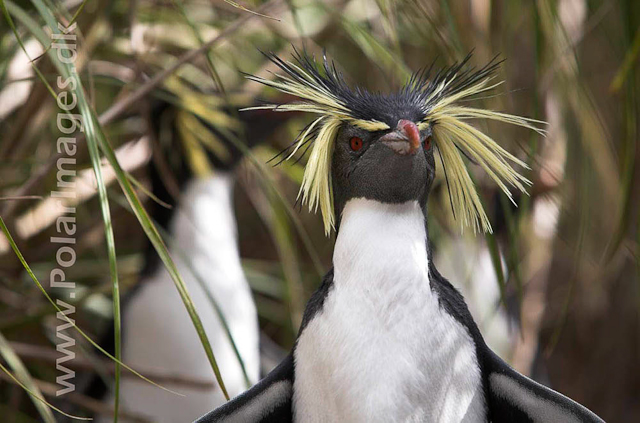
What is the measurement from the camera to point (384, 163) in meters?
0.81

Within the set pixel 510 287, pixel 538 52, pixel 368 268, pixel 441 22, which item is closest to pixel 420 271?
pixel 368 268

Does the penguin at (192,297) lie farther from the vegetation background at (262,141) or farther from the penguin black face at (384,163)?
the penguin black face at (384,163)

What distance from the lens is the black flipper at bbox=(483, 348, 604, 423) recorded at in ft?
2.60

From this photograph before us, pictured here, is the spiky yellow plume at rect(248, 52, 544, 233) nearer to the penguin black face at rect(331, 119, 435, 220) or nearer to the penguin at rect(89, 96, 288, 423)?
the penguin black face at rect(331, 119, 435, 220)

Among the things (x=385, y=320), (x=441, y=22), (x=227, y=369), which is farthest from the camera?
(x=227, y=369)

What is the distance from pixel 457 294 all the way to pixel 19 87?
98cm

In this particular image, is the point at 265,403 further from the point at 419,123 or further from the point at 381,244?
the point at 419,123

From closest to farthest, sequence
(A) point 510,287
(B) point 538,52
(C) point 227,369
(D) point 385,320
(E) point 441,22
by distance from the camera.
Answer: (D) point 385,320 → (B) point 538,52 → (E) point 441,22 → (C) point 227,369 → (A) point 510,287

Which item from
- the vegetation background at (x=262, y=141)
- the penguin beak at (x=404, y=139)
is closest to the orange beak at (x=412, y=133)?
the penguin beak at (x=404, y=139)

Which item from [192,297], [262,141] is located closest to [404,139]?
[192,297]

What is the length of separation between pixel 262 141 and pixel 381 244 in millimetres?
961

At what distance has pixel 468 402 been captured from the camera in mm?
839

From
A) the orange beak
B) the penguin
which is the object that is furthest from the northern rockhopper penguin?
the penguin

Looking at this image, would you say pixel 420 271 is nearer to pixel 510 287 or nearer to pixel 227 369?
pixel 227 369
